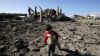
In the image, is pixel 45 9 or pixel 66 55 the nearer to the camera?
pixel 66 55

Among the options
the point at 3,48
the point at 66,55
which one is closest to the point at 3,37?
the point at 3,48

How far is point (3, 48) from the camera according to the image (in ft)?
33.7

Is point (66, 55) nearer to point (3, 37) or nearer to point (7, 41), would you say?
point (7, 41)

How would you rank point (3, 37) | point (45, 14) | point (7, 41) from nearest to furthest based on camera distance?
point (7, 41)
point (3, 37)
point (45, 14)

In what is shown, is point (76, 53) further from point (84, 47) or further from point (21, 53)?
point (21, 53)

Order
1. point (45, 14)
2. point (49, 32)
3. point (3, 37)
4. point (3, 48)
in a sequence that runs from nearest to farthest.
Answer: point (49, 32) < point (3, 48) < point (3, 37) < point (45, 14)

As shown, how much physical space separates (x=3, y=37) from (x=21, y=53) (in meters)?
3.65

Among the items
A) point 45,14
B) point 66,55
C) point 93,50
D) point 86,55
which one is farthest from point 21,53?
point 45,14

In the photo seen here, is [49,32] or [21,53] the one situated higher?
[49,32]

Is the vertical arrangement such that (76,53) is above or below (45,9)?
below

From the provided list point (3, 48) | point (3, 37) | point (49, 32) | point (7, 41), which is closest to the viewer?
point (49, 32)

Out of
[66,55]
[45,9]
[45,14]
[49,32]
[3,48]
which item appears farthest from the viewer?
[45,9]

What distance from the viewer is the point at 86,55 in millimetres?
9523

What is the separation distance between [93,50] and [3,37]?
232 inches
